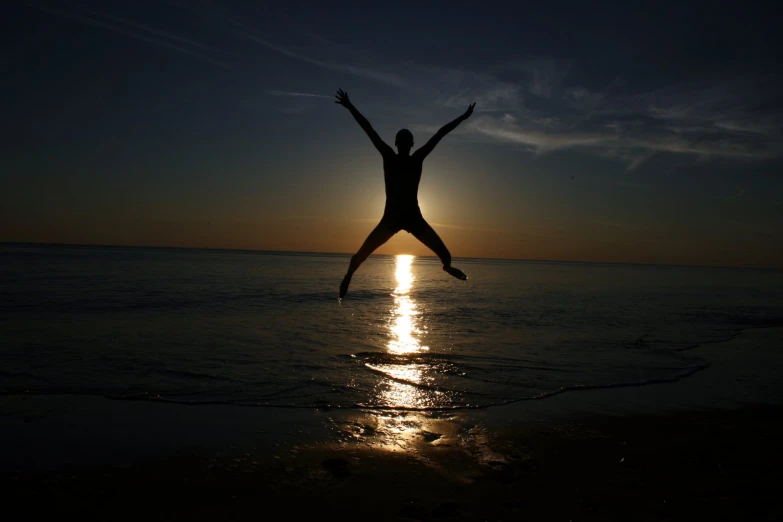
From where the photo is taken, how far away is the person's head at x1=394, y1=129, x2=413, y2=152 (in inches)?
248

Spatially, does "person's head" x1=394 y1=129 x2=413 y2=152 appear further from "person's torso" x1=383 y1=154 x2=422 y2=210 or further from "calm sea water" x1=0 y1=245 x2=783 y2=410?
"calm sea water" x1=0 y1=245 x2=783 y2=410

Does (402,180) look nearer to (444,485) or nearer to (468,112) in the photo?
(468,112)

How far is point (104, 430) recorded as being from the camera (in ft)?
23.9

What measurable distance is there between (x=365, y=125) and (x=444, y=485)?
4.26 m

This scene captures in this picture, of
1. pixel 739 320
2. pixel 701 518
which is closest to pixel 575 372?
pixel 701 518

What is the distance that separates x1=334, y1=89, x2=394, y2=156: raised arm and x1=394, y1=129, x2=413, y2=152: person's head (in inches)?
5.6

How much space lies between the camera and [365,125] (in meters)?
6.03

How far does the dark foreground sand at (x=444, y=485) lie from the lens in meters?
5.21

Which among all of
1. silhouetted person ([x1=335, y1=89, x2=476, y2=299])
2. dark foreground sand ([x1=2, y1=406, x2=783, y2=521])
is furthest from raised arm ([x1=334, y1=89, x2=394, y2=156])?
dark foreground sand ([x1=2, y1=406, x2=783, y2=521])

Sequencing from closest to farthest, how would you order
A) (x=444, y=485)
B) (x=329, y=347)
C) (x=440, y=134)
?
(x=444, y=485), (x=440, y=134), (x=329, y=347)

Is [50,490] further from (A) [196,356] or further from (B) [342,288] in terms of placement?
(A) [196,356]

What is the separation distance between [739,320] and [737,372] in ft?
39.9

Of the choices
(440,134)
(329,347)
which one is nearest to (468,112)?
(440,134)

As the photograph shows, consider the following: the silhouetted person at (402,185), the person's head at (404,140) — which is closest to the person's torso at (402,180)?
the silhouetted person at (402,185)
